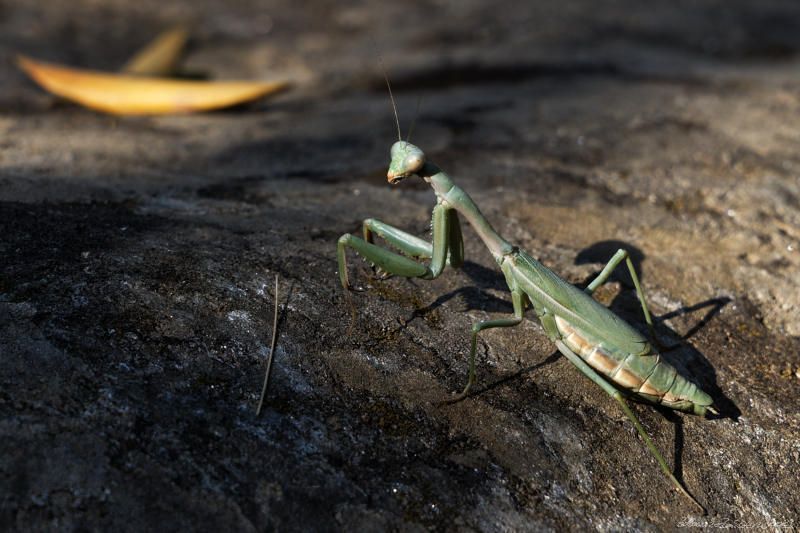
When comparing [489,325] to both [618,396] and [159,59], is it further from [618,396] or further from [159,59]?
[159,59]

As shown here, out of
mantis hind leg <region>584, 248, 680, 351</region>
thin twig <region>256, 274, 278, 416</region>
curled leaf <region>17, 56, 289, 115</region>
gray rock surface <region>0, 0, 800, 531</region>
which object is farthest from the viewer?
curled leaf <region>17, 56, 289, 115</region>

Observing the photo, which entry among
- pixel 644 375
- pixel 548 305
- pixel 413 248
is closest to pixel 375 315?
pixel 413 248

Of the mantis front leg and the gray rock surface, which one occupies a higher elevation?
the mantis front leg

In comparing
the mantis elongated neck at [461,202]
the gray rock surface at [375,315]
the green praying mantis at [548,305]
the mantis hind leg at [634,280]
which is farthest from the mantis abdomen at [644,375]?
the mantis elongated neck at [461,202]

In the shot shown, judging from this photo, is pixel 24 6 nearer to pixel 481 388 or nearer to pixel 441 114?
pixel 441 114

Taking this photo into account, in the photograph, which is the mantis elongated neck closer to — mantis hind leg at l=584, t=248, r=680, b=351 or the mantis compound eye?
the mantis compound eye

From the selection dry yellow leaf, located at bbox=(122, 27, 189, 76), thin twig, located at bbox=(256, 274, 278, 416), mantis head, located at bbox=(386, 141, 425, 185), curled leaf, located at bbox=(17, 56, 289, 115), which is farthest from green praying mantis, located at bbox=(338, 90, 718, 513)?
dry yellow leaf, located at bbox=(122, 27, 189, 76)

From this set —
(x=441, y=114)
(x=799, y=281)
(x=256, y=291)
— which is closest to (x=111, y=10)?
(x=441, y=114)
